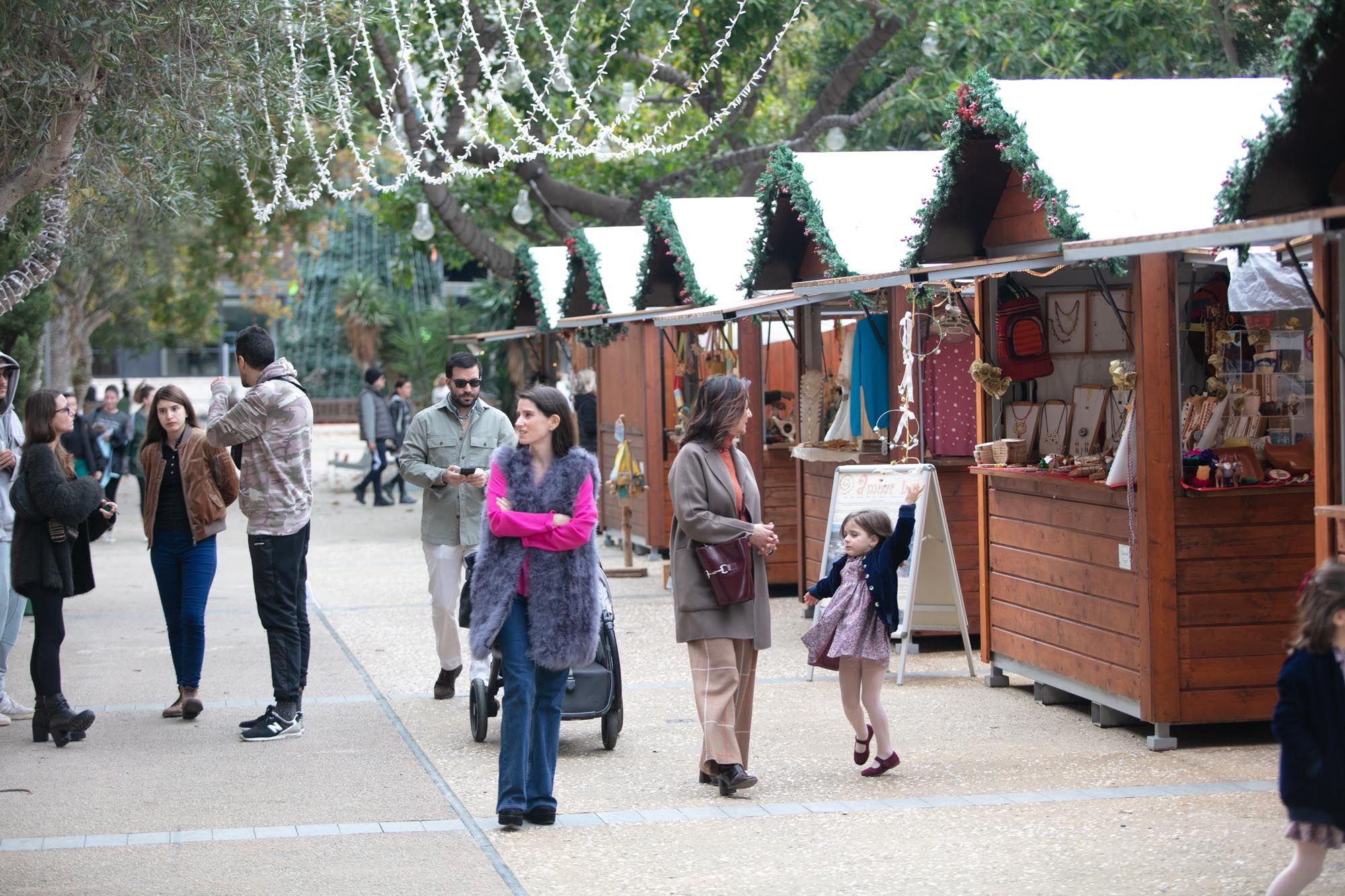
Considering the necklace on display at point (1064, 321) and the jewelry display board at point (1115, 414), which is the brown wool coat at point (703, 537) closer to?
the jewelry display board at point (1115, 414)

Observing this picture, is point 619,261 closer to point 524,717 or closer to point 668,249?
point 668,249

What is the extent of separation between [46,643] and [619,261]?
8.66 metres

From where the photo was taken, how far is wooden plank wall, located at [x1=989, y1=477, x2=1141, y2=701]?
7059 mm

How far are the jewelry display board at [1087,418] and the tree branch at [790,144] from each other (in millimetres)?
11420

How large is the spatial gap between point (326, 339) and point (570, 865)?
55.8 meters

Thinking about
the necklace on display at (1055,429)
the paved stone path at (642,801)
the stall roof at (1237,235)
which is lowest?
the paved stone path at (642,801)

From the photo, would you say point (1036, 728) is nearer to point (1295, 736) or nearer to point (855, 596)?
point (855, 596)

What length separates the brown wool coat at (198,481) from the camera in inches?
302

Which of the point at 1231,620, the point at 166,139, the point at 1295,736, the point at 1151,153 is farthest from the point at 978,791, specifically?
the point at 166,139

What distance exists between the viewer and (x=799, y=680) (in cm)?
873

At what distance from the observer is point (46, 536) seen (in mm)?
7469

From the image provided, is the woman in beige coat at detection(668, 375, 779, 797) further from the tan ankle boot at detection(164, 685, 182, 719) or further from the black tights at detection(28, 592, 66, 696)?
the black tights at detection(28, 592, 66, 696)

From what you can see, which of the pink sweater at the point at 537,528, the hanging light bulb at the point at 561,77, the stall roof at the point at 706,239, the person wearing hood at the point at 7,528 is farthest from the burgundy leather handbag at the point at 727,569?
the hanging light bulb at the point at 561,77

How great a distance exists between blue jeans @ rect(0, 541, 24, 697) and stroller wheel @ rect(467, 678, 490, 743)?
248 centimetres
